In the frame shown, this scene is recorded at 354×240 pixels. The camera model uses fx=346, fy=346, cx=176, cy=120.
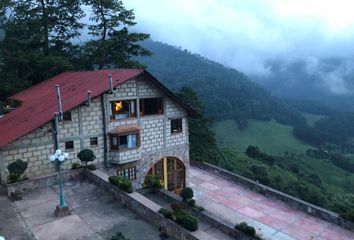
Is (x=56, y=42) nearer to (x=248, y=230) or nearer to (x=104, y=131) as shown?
(x=104, y=131)

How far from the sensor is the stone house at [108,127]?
21.9 metres

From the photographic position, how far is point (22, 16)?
40.2 metres

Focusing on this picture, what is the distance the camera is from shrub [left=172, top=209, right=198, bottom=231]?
1532 centimetres

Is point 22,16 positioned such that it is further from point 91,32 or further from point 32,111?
point 32,111

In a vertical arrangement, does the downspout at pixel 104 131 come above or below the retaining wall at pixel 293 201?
above

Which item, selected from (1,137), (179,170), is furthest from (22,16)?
(179,170)

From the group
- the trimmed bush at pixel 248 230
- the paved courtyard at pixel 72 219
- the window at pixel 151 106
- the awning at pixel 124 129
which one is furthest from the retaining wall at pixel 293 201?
the paved courtyard at pixel 72 219

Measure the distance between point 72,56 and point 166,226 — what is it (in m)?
33.3

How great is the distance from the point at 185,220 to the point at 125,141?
36.9 feet

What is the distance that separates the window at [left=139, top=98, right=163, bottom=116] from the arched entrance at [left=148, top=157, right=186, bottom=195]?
4.21 m

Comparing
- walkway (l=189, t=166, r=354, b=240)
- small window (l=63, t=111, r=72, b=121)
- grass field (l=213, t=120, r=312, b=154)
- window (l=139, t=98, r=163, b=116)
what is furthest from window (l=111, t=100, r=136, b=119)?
grass field (l=213, t=120, r=312, b=154)

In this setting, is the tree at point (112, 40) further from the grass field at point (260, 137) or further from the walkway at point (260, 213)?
the grass field at point (260, 137)

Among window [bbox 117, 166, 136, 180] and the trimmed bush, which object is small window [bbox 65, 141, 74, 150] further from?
the trimmed bush

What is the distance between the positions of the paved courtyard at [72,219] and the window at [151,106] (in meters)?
8.39
